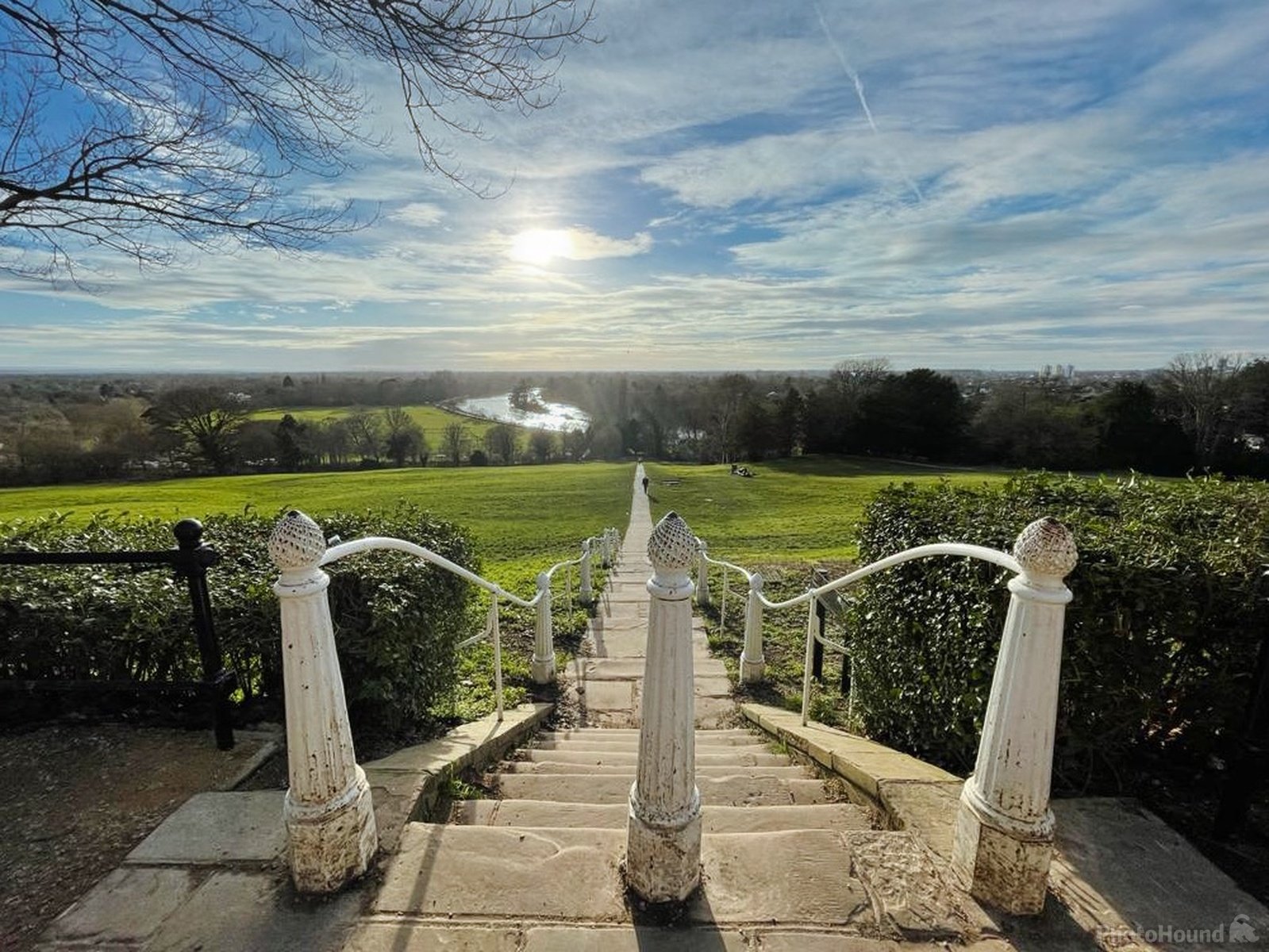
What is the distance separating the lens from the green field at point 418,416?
185 ft

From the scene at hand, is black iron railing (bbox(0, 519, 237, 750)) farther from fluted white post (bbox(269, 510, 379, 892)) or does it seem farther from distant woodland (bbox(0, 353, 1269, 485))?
distant woodland (bbox(0, 353, 1269, 485))

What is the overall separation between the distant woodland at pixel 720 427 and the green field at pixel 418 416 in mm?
722

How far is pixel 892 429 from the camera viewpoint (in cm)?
4894

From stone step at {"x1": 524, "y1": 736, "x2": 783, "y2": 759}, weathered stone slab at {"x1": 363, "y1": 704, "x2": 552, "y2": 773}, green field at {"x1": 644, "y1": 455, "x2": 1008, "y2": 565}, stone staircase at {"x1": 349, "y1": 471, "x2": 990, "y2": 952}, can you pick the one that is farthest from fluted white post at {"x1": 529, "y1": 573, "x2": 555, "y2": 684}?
green field at {"x1": 644, "y1": 455, "x2": 1008, "y2": 565}

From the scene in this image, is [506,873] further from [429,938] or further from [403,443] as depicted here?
[403,443]

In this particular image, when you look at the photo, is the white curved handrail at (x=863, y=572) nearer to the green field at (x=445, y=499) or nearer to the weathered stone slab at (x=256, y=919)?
the weathered stone slab at (x=256, y=919)

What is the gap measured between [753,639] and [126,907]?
4.60m

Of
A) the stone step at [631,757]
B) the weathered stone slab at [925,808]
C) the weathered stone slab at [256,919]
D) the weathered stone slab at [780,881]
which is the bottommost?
the stone step at [631,757]

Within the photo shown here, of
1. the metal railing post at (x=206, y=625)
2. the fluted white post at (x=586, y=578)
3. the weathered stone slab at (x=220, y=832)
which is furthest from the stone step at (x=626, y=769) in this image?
the fluted white post at (x=586, y=578)

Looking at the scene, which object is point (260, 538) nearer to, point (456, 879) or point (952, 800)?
point (456, 879)

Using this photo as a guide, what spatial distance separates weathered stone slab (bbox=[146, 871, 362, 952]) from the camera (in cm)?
181

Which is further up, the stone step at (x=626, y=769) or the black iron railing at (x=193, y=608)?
the black iron railing at (x=193, y=608)

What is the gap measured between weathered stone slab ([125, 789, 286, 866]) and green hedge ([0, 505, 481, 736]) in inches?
24.7

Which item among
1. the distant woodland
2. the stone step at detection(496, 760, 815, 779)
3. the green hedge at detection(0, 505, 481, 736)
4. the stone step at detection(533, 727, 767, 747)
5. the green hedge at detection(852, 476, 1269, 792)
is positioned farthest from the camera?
the distant woodland
